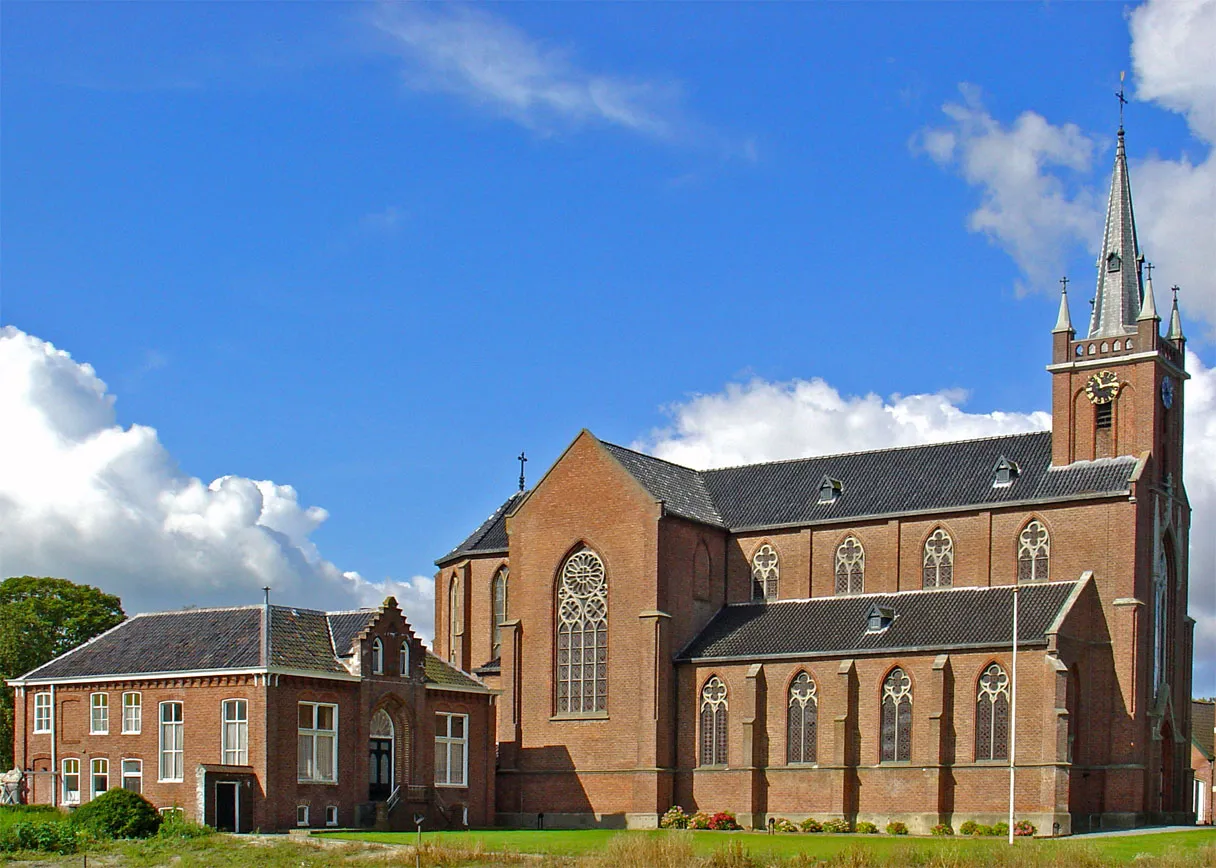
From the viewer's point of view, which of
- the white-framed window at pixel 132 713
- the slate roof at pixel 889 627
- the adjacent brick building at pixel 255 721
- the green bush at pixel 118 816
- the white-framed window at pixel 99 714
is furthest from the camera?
the slate roof at pixel 889 627

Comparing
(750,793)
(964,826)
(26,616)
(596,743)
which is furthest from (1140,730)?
(26,616)

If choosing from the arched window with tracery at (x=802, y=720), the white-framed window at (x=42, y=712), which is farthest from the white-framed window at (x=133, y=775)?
the arched window with tracery at (x=802, y=720)

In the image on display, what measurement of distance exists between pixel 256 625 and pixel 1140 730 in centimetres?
3148

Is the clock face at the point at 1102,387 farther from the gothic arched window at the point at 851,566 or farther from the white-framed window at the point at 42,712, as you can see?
the white-framed window at the point at 42,712

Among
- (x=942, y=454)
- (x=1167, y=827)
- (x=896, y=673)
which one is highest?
(x=942, y=454)

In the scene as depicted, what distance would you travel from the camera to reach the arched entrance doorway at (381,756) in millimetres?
59938

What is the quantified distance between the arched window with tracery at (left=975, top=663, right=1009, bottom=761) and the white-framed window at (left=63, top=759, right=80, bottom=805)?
3144 cm

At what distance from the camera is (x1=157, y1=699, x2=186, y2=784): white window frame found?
5647 cm

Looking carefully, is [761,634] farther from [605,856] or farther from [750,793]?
[605,856]

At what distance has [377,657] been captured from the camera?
60031mm

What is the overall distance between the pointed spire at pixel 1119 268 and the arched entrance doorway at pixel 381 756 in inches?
1227

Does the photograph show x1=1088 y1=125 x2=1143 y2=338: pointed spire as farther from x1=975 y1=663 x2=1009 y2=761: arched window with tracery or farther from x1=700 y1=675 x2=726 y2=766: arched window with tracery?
x1=700 y1=675 x2=726 y2=766: arched window with tracery

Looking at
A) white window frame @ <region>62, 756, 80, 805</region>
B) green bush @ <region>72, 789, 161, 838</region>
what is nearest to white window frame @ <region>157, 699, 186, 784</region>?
green bush @ <region>72, 789, 161, 838</region>

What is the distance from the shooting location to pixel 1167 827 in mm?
59844
